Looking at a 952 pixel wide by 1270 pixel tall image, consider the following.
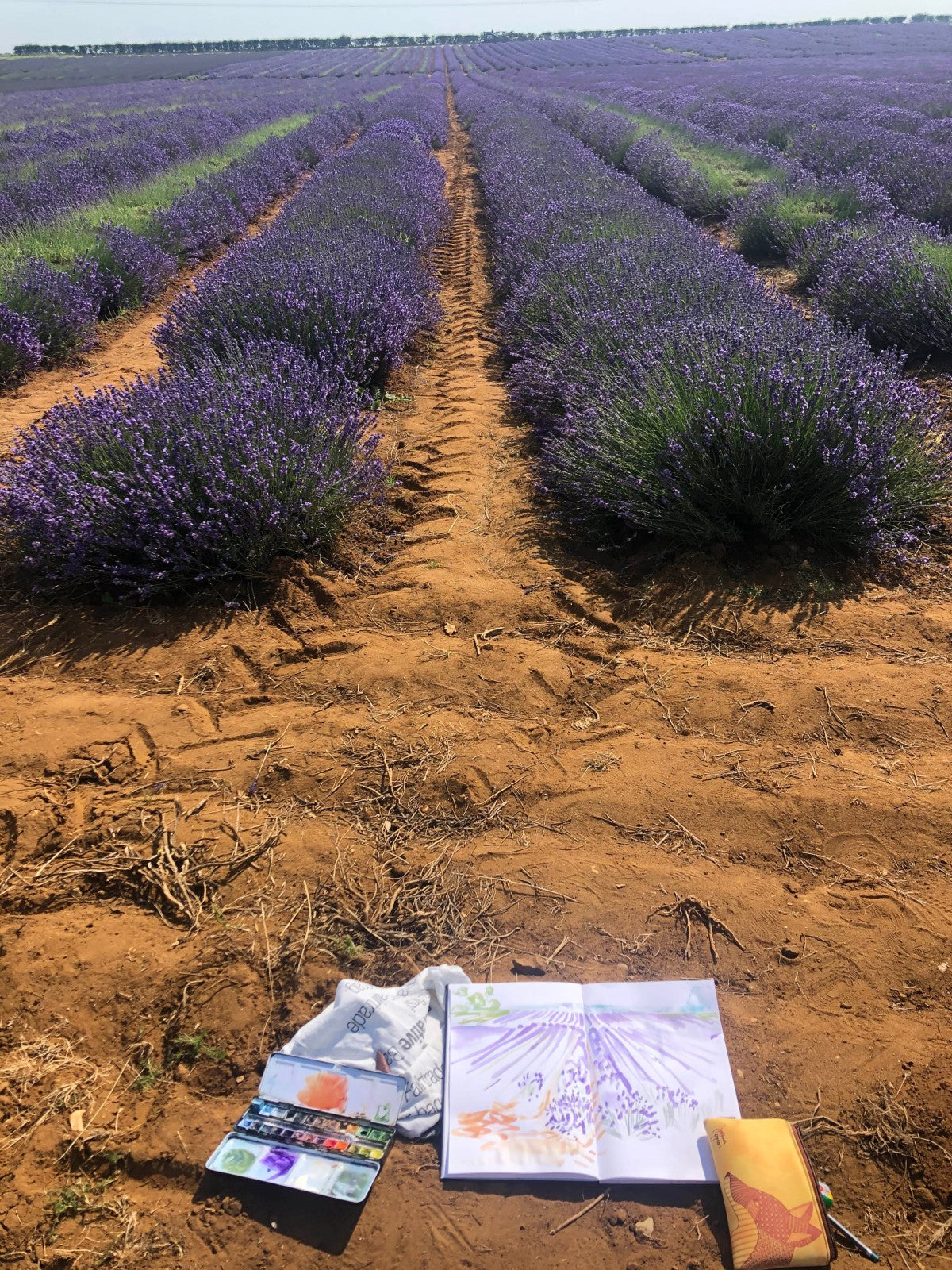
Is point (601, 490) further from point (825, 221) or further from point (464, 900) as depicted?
point (825, 221)

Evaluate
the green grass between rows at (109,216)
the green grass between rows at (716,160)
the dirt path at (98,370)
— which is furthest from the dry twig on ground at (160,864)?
the green grass between rows at (716,160)

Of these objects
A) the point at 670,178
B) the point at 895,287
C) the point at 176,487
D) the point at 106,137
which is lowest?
the point at 176,487

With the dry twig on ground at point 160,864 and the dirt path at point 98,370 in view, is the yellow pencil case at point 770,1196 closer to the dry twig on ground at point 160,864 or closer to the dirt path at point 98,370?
the dry twig on ground at point 160,864

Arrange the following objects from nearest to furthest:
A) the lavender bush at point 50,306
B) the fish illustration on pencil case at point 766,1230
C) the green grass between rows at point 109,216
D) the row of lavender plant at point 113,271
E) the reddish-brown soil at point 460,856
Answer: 1. the fish illustration on pencil case at point 766,1230
2. the reddish-brown soil at point 460,856
3. the row of lavender plant at point 113,271
4. the lavender bush at point 50,306
5. the green grass between rows at point 109,216

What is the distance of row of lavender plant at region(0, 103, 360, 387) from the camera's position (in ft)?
18.9

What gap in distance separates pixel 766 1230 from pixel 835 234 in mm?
7537

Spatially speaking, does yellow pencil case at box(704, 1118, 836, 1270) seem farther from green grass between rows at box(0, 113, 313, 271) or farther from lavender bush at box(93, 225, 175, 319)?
lavender bush at box(93, 225, 175, 319)

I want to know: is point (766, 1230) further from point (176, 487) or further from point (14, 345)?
point (14, 345)

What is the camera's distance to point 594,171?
9.12 metres

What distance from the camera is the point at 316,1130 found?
153 centimetres

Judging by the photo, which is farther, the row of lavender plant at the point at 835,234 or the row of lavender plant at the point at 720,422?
the row of lavender plant at the point at 835,234

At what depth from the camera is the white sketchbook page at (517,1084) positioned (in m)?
1.51

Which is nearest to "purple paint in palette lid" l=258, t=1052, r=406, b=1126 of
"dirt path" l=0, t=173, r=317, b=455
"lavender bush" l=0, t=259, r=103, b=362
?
"dirt path" l=0, t=173, r=317, b=455

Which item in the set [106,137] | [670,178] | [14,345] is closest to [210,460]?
[14,345]
